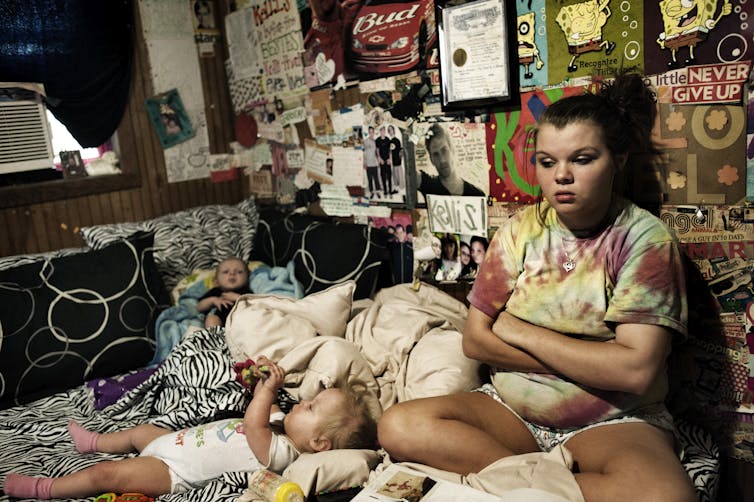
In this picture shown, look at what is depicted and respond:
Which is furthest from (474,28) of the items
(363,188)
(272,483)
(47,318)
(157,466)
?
(47,318)

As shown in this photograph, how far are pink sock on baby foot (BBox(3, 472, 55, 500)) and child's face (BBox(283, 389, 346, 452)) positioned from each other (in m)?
0.67

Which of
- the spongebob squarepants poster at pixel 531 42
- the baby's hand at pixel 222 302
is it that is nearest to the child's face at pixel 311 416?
the baby's hand at pixel 222 302

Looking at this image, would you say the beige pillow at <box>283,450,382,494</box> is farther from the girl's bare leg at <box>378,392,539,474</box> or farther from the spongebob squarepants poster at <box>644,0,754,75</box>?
→ the spongebob squarepants poster at <box>644,0,754,75</box>

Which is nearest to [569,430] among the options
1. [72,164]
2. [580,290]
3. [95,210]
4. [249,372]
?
[580,290]

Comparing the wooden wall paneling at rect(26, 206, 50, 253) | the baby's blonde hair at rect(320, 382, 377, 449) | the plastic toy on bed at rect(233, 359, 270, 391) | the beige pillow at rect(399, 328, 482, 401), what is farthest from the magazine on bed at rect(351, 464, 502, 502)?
the wooden wall paneling at rect(26, 206, 50, 253)

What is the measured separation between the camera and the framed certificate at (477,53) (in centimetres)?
198

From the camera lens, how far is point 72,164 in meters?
2.85

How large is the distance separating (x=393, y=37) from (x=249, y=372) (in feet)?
4.46

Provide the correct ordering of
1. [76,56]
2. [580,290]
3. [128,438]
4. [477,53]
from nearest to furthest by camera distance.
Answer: [580,290]
[128,438]
[477,53]
[76,56]

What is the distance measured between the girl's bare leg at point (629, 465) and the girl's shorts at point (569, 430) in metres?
0.02

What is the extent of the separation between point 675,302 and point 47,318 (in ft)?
6.92

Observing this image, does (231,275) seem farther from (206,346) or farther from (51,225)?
(51,225)

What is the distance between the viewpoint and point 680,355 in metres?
1.76

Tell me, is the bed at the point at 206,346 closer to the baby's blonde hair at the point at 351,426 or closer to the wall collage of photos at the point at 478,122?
the baby's blonde hair at the point at 351,426
